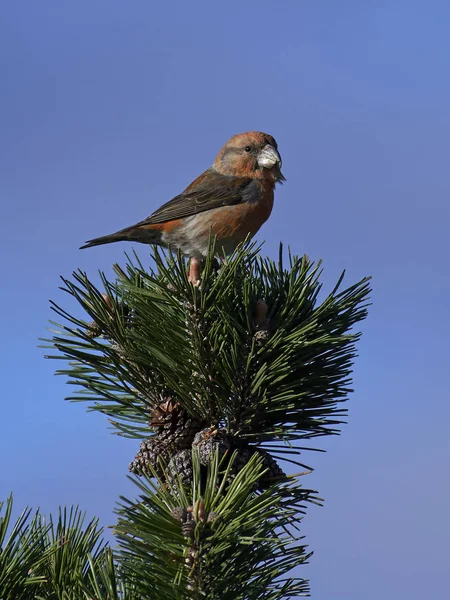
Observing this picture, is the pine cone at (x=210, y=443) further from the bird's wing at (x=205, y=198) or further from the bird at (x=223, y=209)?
the bird's wing at (x=205, y=198)

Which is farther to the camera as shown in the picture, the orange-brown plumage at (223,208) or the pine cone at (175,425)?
the orange-brown plumage at (223,208)

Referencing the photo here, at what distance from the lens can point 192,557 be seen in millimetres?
1893

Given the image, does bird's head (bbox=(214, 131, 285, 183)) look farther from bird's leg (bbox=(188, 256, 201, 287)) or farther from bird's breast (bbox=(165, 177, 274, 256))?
bird's leg (bbox=(188, 256, 201, 287))

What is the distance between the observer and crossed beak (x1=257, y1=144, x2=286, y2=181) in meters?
5.88

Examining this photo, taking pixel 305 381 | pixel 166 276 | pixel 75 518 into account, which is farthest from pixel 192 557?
pixel 166 276

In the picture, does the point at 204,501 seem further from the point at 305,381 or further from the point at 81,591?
the point at 305,381

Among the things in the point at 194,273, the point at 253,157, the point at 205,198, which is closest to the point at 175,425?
the point at 194,273

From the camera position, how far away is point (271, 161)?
5.91 meters

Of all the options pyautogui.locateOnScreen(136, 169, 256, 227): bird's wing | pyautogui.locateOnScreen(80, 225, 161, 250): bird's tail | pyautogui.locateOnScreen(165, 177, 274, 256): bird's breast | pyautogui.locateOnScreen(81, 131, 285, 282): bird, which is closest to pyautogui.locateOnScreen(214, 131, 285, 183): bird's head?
pyautogui.locateOnScreen(81, 131, 285, 282): bird

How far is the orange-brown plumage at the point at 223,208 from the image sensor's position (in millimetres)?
5305

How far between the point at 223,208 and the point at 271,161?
77cm

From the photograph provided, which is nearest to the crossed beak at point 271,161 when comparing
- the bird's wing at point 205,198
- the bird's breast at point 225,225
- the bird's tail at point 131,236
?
the bird's wing at point 205,198

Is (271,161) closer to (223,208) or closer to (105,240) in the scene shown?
(223,208)

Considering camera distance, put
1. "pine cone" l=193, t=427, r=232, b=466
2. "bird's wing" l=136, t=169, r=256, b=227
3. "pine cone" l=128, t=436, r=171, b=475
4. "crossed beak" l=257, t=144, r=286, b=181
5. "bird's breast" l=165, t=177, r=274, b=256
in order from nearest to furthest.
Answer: "pine cone" l=193, t=427, r=232, b=466, "pine cone" l=128, t=436, r=171, b=475, "bird's breast" l=165, t=177, r=274, b=256, "bird's wing" l=136, t=169, r=256, b=227, "crossed beak" l=257, t=144, r=286, b=181
